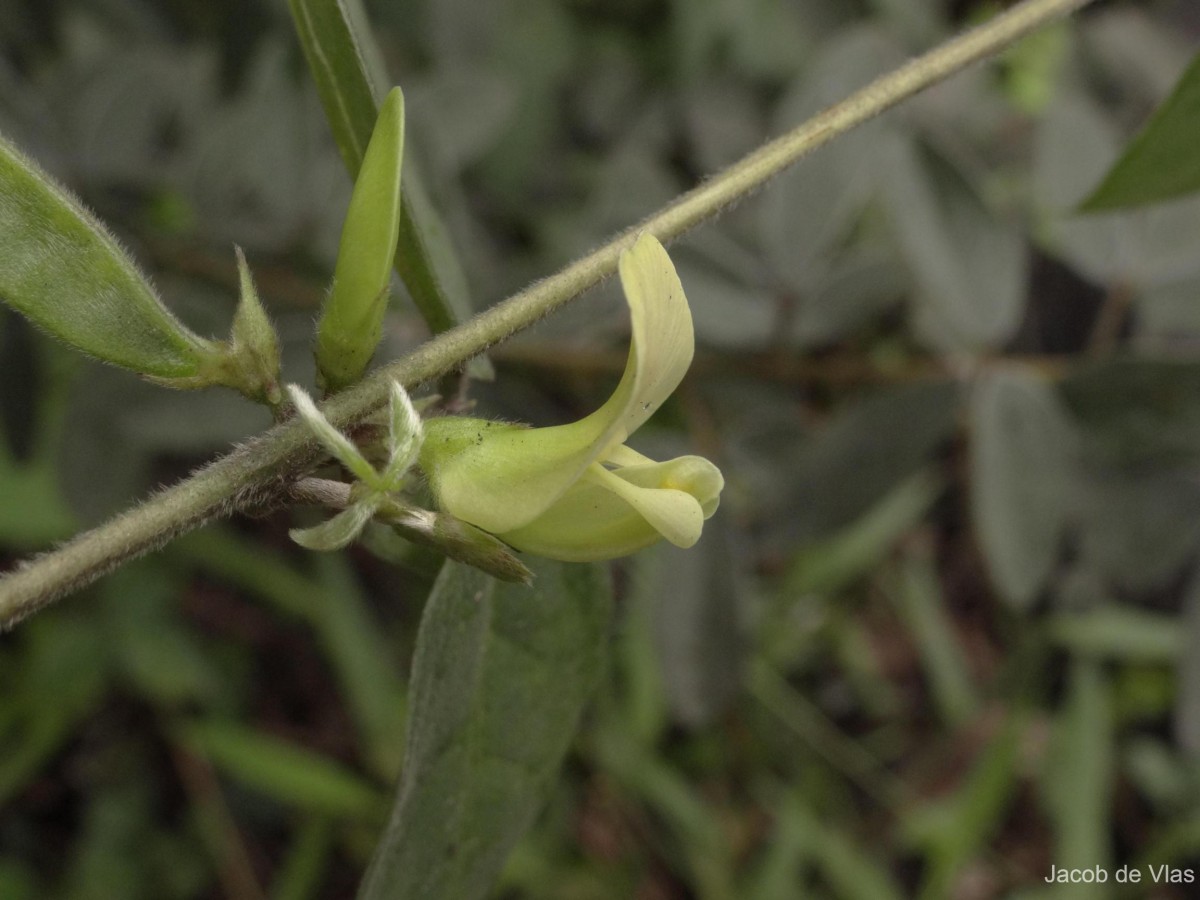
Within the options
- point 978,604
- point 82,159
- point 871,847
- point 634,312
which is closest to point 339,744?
point 871,847

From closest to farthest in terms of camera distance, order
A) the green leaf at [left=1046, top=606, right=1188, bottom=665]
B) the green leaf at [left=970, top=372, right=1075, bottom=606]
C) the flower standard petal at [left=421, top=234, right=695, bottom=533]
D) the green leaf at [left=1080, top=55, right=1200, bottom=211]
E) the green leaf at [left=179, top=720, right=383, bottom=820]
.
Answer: the flower standard petal at [left=421, top=234, right=695, bottom=533] < the green leaf at [left=1080, top=55, right=1200, bottom=211] < the green leaf at [left=970, top=372, right=1075, bottom=606] < the green leaf at [left=179, top=720, right=383, bottom=820] < the green leaf at [left=1046, top=606, right=1188, bottom=665]

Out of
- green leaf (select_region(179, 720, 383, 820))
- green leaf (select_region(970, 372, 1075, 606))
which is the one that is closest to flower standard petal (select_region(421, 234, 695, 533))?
green leaf (select_region(970, 372, 1075, 606))

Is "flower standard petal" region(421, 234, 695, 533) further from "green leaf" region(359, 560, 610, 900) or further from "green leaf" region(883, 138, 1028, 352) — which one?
"green leaf" region(883, 138, 1028, 352)

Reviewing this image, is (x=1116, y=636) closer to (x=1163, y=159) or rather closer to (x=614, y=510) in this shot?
(x=1163, y=159)

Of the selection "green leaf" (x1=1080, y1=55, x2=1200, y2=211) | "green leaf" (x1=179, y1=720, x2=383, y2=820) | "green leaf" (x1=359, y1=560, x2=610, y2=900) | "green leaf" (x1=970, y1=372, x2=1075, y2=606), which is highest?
"green leaf" (x1=970, y1=372, x2=1075, y2=606)

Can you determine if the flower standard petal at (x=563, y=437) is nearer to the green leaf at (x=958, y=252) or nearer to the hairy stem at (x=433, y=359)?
the hairy stem at (x=433, y=359)

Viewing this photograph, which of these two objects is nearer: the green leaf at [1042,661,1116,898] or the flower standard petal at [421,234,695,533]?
the flower standard petal at [421,234,695,533]

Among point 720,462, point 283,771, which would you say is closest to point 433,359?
point 720,462

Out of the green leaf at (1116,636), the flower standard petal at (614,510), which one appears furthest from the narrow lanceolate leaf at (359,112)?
the green leaf at (1116,636)
